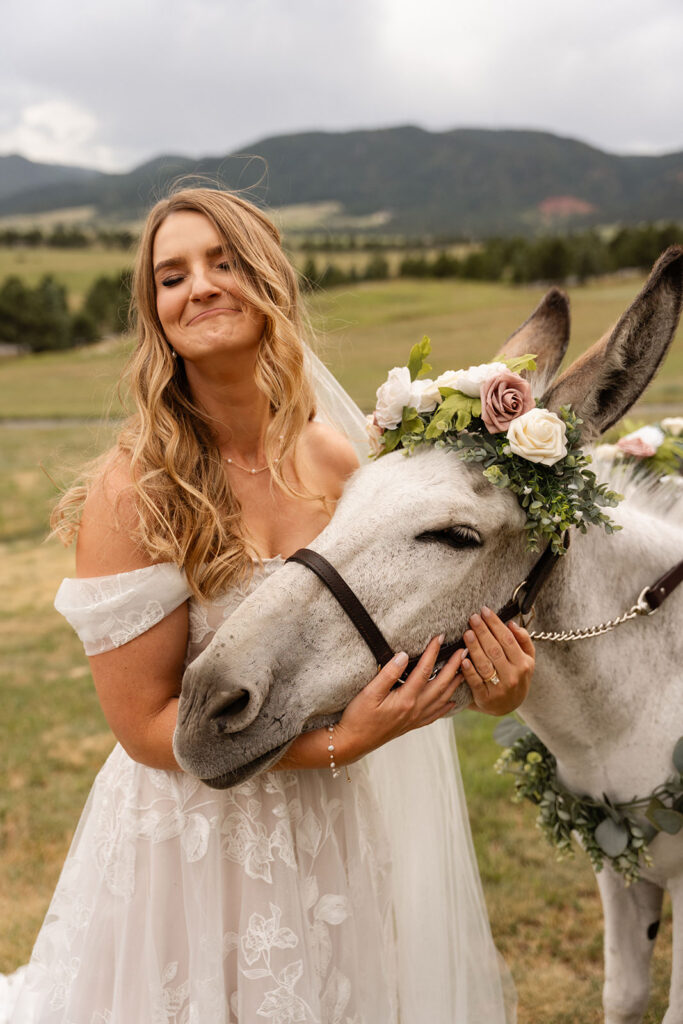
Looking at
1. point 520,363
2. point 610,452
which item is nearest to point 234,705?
point 520,363

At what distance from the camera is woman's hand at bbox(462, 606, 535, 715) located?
1983 millimetres

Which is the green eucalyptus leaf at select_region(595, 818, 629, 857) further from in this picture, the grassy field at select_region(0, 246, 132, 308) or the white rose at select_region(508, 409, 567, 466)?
the grassy field at select_region(0, 246, 132, 308)

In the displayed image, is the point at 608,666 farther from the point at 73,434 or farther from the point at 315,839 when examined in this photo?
the point at 73,434

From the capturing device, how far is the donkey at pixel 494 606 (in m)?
1.78

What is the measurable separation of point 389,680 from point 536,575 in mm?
526

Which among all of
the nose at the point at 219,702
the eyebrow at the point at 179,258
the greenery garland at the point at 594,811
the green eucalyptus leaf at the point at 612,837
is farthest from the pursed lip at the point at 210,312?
the green eucalyptus leaf at the point at 612,837

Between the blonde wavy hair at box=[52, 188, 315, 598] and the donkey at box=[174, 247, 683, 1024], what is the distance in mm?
458

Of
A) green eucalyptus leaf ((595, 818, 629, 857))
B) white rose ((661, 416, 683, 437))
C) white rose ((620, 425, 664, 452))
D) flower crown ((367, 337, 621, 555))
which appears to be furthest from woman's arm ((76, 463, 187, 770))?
white rose ((661, 416, 683, 437))

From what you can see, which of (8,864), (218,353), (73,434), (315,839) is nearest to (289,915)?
(315,839)

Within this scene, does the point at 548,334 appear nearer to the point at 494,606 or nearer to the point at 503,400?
the point at 503,400

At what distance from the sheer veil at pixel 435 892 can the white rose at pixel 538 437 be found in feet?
4.07

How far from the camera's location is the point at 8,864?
483 cm

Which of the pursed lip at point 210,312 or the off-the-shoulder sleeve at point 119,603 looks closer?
the off-the-shoulder sleeve at point 119,603

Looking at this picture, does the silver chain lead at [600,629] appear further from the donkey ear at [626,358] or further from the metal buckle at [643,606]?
the donkey ear at [626,358]
